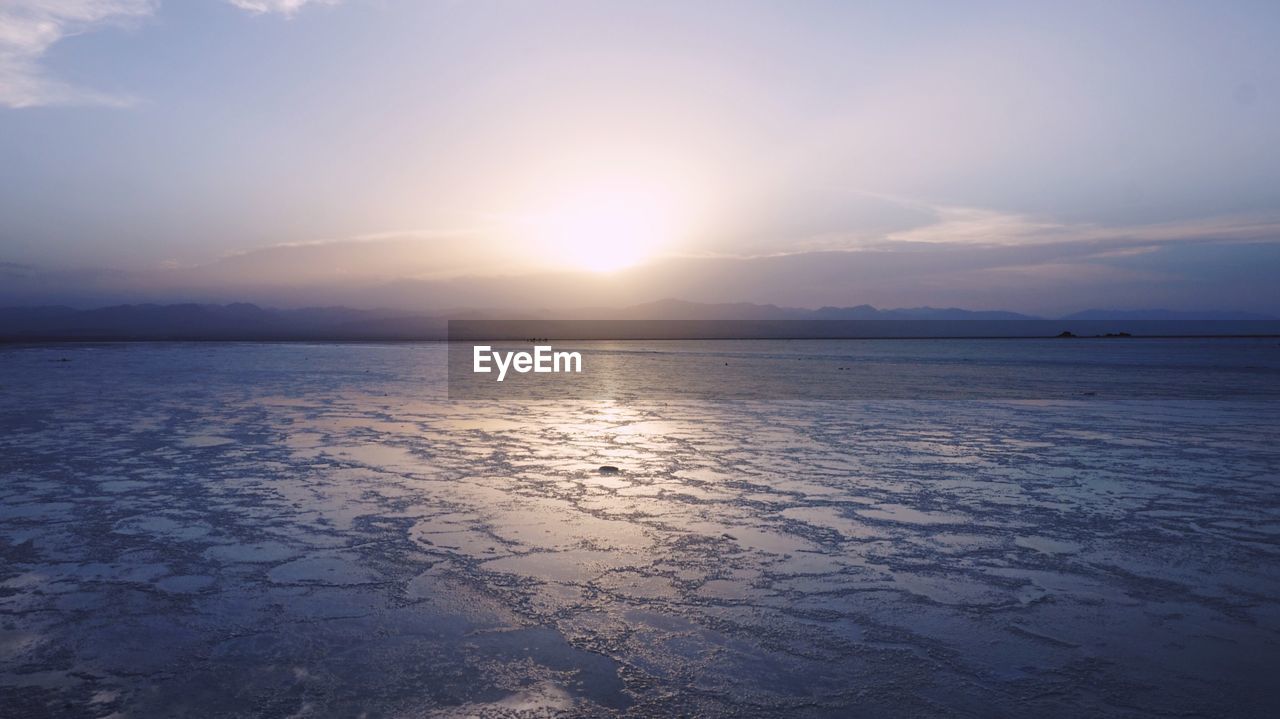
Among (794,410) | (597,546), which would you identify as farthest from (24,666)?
(794,410)

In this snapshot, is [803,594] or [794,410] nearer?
[803,594]

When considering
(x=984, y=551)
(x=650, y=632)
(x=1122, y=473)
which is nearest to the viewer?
(x=650, y=632)

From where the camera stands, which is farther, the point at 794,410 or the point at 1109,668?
the point at 794,410

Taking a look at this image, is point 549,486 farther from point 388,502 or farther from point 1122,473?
point 1122,473

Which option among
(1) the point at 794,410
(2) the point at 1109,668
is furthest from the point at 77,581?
(1) the point at 794,410

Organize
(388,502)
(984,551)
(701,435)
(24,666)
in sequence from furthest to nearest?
(701,435)
(388,502)
(984,551)
(24,666)

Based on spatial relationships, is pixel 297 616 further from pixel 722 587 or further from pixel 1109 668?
pixel 1109 668
